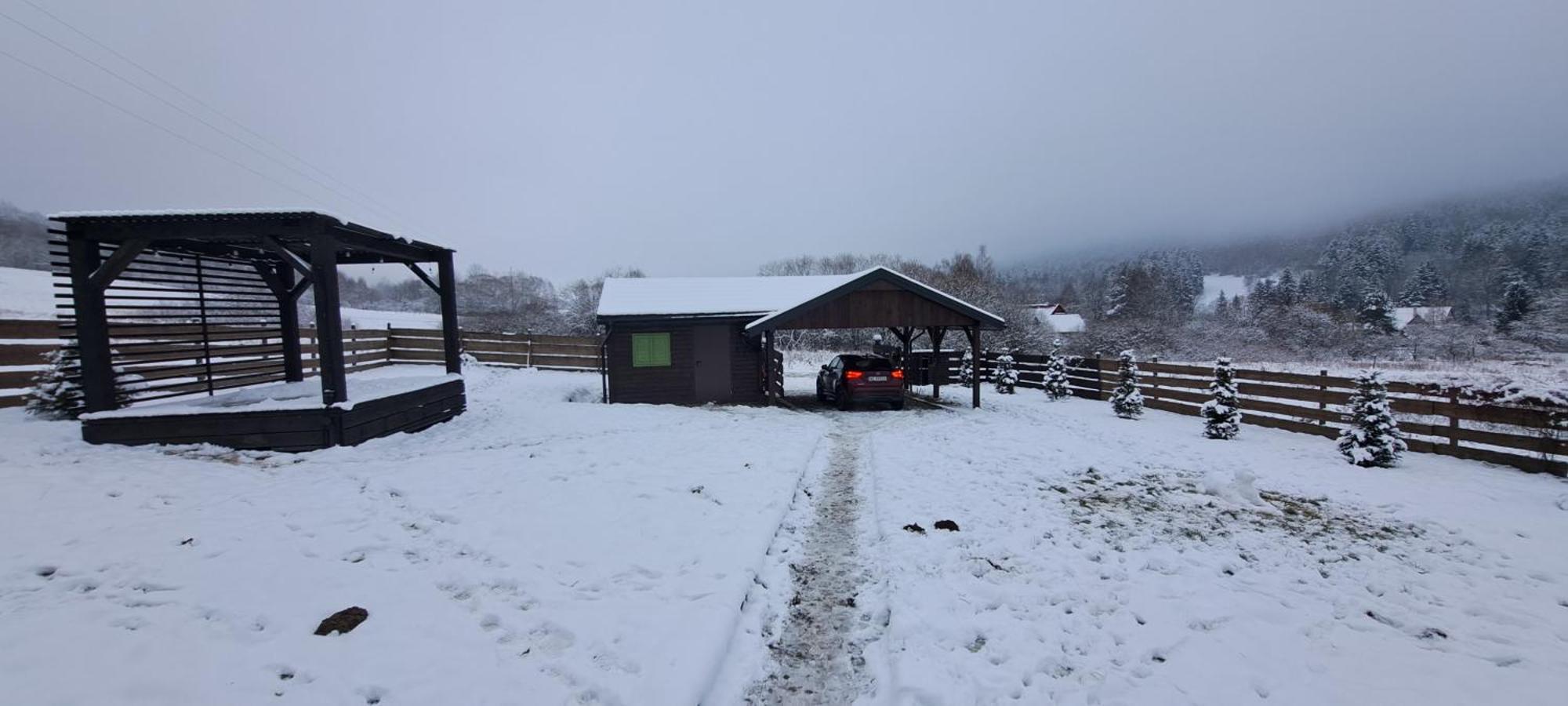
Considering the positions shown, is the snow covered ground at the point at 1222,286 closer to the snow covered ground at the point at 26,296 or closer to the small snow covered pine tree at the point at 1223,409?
the small snow covered pine tree at the point at 1223,409

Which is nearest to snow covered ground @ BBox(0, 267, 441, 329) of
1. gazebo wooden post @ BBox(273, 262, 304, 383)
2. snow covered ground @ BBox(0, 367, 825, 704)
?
gazebo wooden post @ BBox(273, 262, 304, 383)

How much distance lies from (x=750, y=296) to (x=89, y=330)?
12.4 metres

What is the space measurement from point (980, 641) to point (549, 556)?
11.2 feet

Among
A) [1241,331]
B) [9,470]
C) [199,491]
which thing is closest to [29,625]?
[199,491]

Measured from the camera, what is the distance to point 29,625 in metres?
3.11

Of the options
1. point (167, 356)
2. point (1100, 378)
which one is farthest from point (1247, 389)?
point (167, 356)

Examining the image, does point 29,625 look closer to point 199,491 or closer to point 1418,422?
point 199,491

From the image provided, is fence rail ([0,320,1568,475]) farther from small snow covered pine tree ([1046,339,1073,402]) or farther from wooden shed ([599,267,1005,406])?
small snow covered pine tree ([1046,339,1073,402])

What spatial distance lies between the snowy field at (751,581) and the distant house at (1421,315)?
59236mm

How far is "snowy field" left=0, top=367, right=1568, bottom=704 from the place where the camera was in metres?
3.15

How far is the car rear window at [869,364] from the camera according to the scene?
14547 mm

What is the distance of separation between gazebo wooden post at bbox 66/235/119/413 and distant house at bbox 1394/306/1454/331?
228 ft

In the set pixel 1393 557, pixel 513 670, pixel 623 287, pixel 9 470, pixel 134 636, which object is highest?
pixel 623 287

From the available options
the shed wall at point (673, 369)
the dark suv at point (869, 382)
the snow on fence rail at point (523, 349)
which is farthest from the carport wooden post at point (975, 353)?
the snow on fence rail at point (523, 349)
